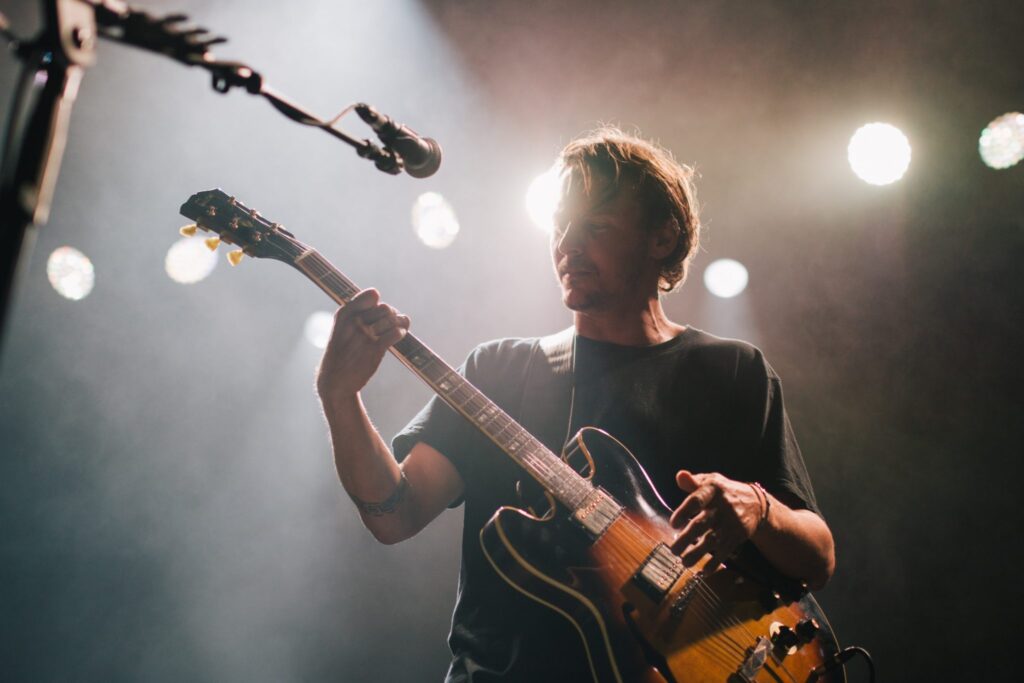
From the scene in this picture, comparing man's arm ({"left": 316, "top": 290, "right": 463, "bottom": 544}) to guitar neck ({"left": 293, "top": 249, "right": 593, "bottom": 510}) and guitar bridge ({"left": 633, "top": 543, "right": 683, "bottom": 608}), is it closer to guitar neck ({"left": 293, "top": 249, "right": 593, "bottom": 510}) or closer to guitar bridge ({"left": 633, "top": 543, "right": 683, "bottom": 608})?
guitar neck ({"left": 293, "top": 249, "right": 593, "bottom": 510})

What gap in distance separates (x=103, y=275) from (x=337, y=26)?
2439 mm

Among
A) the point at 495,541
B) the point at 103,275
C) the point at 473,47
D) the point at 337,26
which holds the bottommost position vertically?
the point at 103,275

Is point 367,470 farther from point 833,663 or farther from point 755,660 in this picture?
point 833,663

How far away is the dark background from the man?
1.70 meters

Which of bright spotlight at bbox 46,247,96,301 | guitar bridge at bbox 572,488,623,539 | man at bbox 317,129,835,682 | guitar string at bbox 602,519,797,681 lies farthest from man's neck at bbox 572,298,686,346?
bright spotlight at bbox 46,247,96,301

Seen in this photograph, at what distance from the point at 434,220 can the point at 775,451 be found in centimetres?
310

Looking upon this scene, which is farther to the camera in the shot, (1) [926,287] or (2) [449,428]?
(1) [926,287]

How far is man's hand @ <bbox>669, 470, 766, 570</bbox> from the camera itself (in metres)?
1.53

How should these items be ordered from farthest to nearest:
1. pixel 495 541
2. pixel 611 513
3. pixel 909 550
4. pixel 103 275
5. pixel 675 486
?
pixel 103 275 → pixel 909 550 → pixel 675 486 → pixel 611 513 → pixel 495 541

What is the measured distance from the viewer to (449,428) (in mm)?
2145

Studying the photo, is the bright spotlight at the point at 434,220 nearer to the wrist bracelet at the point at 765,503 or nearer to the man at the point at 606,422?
the man at the point at 606,422

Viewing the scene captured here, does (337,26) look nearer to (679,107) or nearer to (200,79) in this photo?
(200,79)

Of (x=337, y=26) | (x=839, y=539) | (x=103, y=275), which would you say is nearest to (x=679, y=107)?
→ (x=337, y=26)

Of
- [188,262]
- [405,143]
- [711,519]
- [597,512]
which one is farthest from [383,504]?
[188,262]
